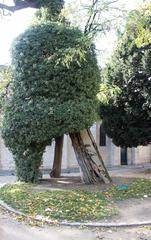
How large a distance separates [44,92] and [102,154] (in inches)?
531

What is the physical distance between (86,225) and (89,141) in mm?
5817

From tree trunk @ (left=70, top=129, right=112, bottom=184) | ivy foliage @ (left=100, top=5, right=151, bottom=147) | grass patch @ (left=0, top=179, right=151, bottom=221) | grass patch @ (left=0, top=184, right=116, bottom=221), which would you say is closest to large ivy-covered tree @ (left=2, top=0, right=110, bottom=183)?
tree trunk @ (left=70, top=129, right=112, bottom=184)

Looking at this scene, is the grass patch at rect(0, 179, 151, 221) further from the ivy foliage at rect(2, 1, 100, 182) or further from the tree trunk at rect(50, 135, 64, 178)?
the tree trunk at rect(50, 135, 64, 178)

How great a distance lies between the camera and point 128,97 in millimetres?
21406

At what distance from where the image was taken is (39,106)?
47.6 ft

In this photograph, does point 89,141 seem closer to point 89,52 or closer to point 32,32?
point 89,52

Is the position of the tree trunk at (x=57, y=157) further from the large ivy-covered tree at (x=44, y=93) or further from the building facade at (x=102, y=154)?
the building facade at (x=102, y=154)

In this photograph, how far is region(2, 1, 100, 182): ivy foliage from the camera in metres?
14.5

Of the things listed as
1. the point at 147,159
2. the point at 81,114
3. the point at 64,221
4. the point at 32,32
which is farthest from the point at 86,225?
the point at 147,159

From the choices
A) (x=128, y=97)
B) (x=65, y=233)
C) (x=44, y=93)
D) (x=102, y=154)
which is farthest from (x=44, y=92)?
(x=102, y=154)

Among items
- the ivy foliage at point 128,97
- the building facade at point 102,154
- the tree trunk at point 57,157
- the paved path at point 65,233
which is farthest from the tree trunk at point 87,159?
the building facade at point 102,154

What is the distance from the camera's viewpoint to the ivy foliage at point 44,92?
14.5 metres

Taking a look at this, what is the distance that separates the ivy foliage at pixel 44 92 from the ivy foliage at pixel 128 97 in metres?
5.85

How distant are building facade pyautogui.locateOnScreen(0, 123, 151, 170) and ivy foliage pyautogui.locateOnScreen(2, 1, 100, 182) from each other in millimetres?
9243
